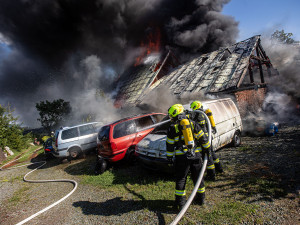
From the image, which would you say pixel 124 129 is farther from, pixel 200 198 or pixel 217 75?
pixel 217 75

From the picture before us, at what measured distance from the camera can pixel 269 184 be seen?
3.18m

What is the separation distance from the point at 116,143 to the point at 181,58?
16.5 metres

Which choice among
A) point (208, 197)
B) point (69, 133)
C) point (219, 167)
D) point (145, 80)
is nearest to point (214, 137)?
point (219, 167)

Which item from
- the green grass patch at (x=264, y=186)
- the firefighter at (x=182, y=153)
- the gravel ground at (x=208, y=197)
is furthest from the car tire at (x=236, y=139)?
the firefighter at (x=182, y=153)

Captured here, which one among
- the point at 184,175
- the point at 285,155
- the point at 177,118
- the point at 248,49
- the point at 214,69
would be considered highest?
the point at 248,49

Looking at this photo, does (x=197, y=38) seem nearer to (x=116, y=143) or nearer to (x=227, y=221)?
(x=116, y=143)

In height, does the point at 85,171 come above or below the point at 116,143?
below

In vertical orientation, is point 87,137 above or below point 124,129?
below

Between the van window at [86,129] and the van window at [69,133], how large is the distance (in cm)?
24

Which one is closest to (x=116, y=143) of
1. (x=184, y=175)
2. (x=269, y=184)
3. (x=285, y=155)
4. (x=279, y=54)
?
(x=184, y=175)

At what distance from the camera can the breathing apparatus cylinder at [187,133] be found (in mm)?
2748

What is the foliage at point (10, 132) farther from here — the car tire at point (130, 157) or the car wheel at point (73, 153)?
the car tire at point (130, 157)

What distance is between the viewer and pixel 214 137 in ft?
15.8

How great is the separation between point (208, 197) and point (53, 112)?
2023 centimetres
